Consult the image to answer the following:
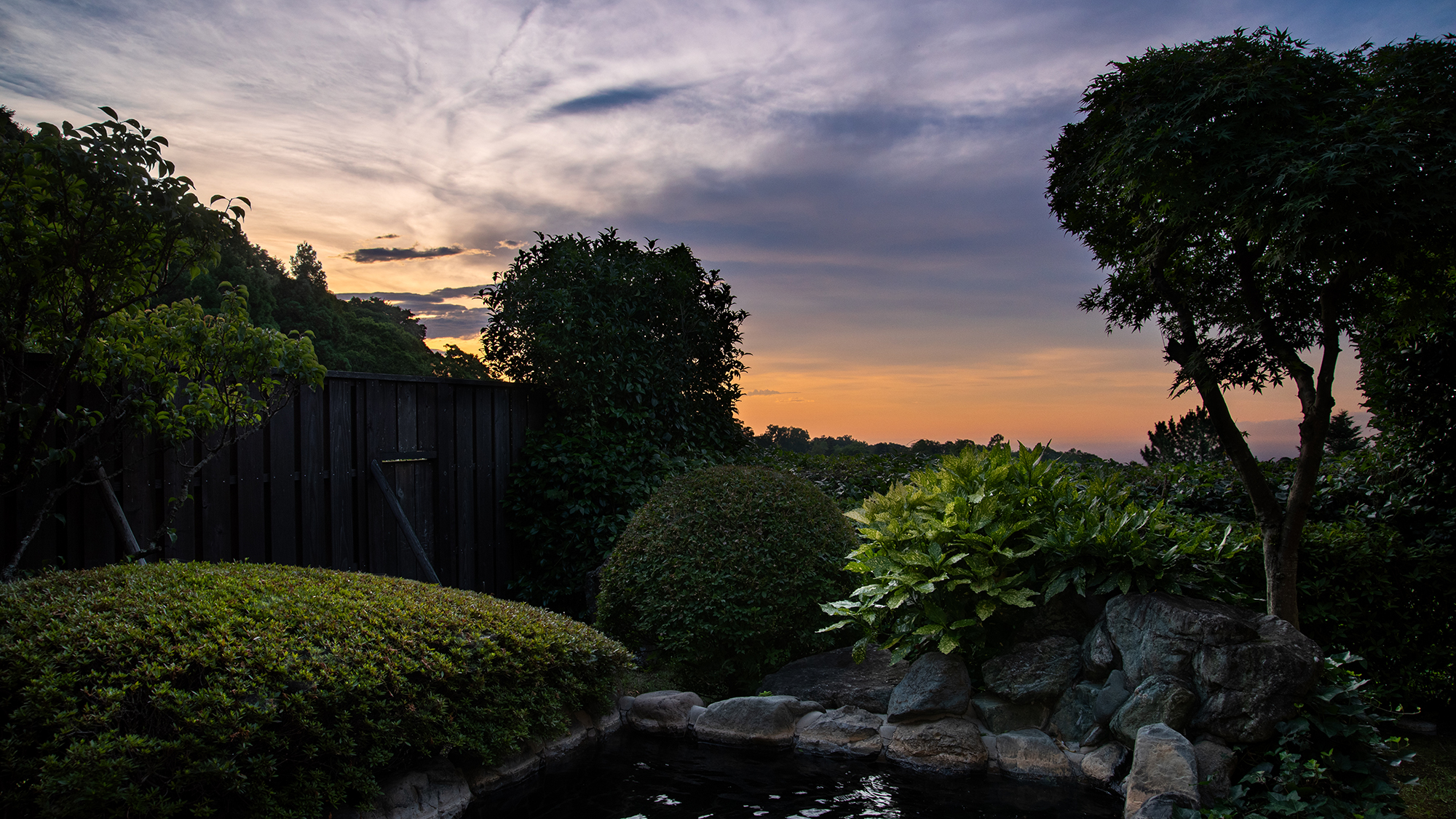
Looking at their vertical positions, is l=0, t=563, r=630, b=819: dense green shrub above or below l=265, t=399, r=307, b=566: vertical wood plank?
below

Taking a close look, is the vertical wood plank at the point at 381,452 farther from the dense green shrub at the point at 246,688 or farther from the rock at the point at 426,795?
the rock at the point at 426,795

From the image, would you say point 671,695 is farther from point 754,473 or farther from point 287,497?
point 287,497

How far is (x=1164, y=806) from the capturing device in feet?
11.6

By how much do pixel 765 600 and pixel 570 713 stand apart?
5.03 ft

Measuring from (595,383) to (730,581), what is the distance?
11.7 feet

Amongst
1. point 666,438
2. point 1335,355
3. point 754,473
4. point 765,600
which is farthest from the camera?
point 666,438

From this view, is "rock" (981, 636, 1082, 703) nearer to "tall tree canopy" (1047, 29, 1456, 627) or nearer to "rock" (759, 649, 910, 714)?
"rock" (759, 649, 910, 714)

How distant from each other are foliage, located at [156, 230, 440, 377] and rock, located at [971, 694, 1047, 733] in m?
17.0

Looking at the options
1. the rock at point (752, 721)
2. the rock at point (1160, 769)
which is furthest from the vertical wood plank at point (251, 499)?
the rock at point (1160, 769)

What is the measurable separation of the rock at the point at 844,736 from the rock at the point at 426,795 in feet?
6.63

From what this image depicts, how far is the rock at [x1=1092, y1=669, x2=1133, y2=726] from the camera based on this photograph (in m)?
4.28

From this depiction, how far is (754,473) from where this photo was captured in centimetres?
639

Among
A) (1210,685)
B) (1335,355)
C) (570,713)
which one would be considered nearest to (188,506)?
(570,713)

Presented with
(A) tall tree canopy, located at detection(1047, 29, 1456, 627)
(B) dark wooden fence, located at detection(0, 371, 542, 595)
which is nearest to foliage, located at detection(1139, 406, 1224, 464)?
(A) tall tree canopy, located at detection(1047, 29, 1456, 627)
